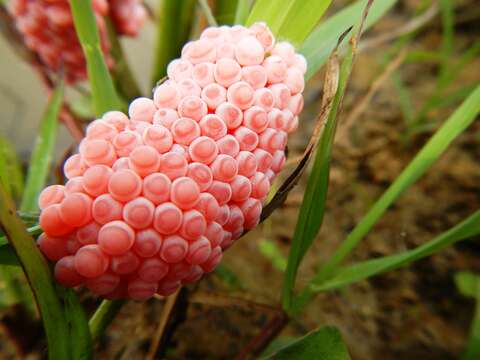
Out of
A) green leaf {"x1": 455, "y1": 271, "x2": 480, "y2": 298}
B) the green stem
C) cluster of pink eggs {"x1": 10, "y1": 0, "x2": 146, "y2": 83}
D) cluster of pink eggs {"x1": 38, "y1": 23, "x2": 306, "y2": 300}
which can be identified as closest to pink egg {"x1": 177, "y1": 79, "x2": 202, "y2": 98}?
cluster of pink eggs {"x1": 38, "y1": 23, "x2": 306, "y2": 300}

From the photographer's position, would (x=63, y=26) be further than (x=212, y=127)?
Yes

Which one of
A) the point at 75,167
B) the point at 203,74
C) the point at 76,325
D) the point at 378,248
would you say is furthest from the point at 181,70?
the point at 378,248

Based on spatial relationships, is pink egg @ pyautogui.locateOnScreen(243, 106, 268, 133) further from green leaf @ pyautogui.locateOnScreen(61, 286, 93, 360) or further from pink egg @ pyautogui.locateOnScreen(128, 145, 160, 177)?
green leaf @ pyautogui.locateOnScreen(61, 286, 93, 360)

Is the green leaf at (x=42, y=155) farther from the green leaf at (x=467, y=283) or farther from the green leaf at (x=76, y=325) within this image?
the green leaf at (x=467, y=283)

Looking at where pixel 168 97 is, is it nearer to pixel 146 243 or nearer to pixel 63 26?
pixel 146 243

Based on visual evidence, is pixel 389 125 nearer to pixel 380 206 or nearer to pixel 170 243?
pixel 380 206

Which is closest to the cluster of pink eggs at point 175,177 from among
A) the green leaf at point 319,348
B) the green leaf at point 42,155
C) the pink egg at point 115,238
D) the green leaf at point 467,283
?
the pink egg at point 115,238
